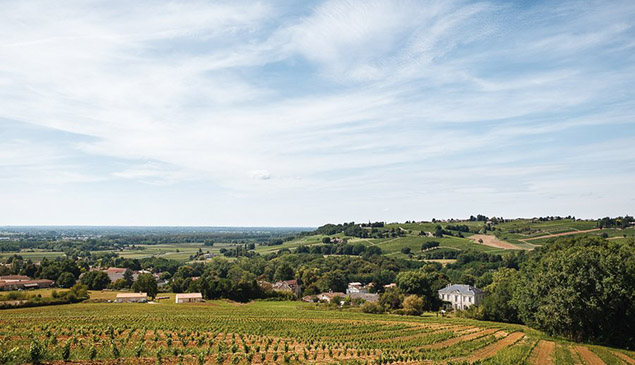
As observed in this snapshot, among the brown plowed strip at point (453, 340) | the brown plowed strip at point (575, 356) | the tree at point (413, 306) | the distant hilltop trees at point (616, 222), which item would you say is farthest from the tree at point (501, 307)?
the distant hilltop trees at point (616, 222)

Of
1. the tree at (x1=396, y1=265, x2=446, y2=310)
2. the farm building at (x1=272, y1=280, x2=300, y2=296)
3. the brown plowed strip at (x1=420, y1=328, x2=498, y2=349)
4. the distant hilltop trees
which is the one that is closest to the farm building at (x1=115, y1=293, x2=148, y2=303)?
the farm building at (x1=272, y1=280, x2=300, y2=296)

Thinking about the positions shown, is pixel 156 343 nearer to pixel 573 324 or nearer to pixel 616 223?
pixel 573 324

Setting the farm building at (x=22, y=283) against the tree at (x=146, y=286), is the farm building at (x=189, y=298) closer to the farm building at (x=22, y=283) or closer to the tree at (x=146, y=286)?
the tree at (x=146, y=286)

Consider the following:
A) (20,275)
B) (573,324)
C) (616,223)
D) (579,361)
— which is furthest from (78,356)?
(616,223)

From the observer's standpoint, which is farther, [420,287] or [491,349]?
[420,287]

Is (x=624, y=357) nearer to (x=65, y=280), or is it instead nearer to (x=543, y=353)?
(x=543, y=353)

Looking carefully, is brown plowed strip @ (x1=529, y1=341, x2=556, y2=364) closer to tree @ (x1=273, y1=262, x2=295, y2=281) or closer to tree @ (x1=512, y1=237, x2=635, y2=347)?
tree @ (x1=512, y1=237, x2=635, y2=347)

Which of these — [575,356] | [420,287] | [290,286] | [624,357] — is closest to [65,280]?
[290,286]
